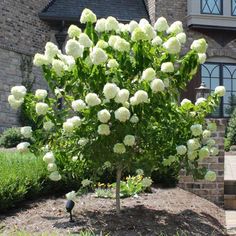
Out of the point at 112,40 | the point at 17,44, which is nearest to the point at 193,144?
the point at 112,40

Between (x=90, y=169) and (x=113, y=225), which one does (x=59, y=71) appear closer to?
(x=90, y=169)

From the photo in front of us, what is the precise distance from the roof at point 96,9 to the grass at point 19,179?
30.3 feet

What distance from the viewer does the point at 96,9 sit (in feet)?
52.0

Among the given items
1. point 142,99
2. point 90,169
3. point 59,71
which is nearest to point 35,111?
point 59,71

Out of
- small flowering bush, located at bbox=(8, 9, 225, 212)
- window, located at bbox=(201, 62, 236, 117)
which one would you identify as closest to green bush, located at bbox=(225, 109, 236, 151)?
window, located at bbox=(201, 62, 236, 117)

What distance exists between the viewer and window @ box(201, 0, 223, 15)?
16062 millimetres

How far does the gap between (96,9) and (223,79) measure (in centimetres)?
493

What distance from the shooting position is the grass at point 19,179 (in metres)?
5.48

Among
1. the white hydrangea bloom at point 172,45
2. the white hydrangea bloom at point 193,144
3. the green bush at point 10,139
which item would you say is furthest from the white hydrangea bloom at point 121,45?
the green bush at point 10,139

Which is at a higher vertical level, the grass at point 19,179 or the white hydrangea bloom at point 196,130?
the white hydrangea bloom at point 196,130

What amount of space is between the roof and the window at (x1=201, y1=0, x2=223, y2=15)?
1.97 metres

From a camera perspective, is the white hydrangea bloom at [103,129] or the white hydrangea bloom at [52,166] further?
the white hydrangea bloom at [52,166]

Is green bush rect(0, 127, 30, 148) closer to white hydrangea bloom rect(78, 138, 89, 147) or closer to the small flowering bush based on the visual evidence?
the small flowering bush

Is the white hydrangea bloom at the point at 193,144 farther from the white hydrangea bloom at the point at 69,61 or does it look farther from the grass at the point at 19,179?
the grass at the point at 19,179
